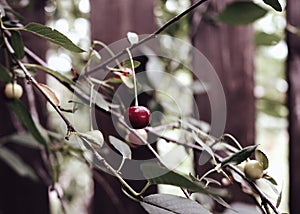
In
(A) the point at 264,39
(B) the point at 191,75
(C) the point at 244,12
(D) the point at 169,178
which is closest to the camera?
(D) the point at 169,178

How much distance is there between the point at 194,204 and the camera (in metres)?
0.38

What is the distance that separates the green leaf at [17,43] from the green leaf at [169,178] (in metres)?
0.24

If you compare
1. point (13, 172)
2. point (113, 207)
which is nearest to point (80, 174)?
point (13, 172)

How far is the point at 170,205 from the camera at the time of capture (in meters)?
0.39

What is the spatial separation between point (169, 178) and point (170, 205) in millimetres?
51

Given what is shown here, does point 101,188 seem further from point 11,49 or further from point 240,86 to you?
point 11,49

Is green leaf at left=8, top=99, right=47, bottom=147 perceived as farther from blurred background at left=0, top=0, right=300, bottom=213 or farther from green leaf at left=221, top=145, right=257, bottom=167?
blurred background at left=0, top=0, right=300, bottom=213

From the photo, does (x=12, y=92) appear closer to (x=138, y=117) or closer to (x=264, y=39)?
(x=138, y=117)

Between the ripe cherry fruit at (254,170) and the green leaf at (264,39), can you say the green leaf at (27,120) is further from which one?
the green leaf at (264,39)

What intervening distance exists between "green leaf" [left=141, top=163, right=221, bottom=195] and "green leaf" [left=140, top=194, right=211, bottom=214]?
3 cm

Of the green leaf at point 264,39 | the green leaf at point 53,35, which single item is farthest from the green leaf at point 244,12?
the green leaf at point 53,35

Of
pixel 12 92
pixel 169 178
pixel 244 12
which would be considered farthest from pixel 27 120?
pixel 244 12

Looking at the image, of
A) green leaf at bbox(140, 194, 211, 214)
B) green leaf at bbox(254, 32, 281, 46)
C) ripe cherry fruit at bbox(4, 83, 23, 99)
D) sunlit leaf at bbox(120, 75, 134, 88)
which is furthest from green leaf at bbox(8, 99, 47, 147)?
green leaf at bbox(254, 32, 281, 46)

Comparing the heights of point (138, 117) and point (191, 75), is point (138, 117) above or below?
above
